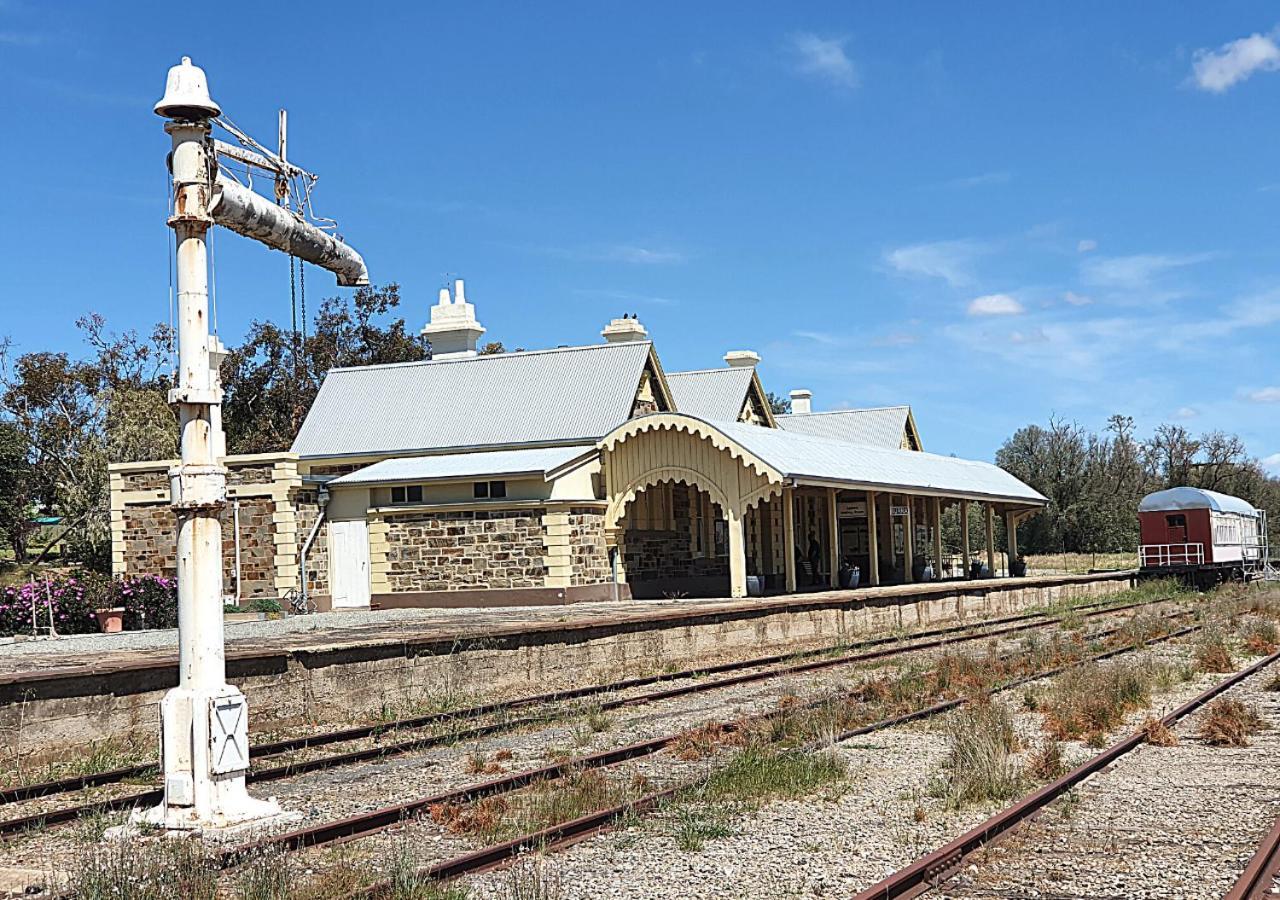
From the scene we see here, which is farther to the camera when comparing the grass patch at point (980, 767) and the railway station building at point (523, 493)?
the railway station building at point (523, 493)

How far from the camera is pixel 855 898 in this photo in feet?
21.0

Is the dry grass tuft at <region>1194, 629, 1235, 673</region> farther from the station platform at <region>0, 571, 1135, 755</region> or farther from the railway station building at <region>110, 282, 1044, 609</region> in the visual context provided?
the railway station building at <region>110, 282, 1044, 609</region>

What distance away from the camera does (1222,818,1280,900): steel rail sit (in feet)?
21.4

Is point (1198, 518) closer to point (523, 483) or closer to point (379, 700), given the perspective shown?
point (523, 483)

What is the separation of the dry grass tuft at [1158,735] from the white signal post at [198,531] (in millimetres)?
6911

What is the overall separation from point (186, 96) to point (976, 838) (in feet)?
21.6

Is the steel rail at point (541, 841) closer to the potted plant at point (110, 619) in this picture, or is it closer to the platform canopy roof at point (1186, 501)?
the potted plant at point (110, 619)

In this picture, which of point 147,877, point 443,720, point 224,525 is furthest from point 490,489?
point 147,877

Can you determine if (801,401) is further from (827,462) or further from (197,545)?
(197,545)

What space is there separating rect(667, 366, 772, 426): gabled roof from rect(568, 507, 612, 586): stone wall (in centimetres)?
1016

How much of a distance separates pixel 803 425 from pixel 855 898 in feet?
143

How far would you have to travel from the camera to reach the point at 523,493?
28672 mm

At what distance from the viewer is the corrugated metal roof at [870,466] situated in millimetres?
28000

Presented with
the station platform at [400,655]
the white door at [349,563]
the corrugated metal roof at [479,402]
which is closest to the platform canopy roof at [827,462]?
the station platform at [400,655]
